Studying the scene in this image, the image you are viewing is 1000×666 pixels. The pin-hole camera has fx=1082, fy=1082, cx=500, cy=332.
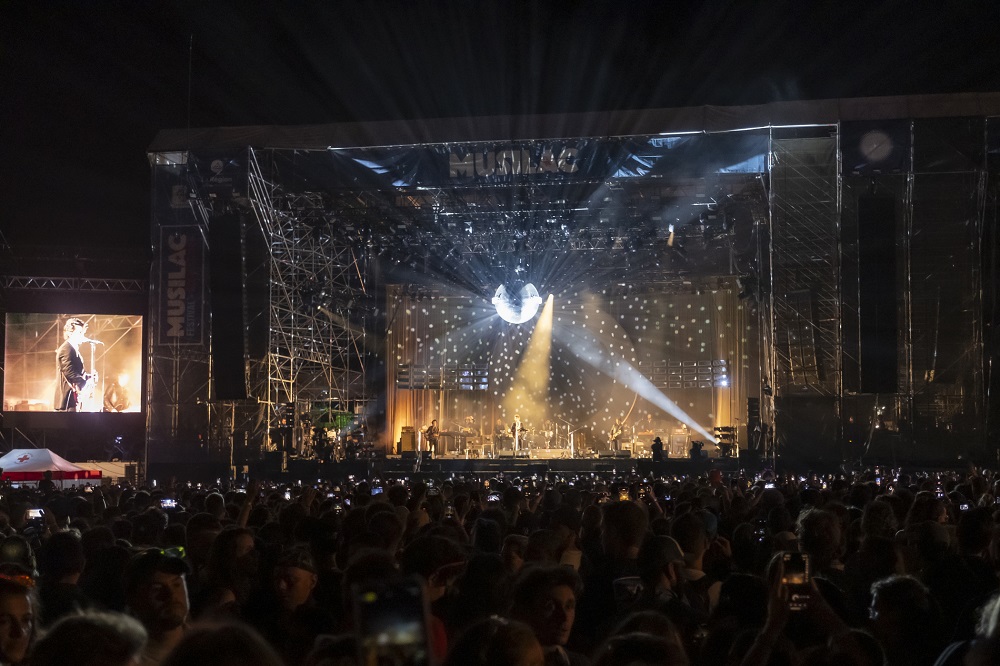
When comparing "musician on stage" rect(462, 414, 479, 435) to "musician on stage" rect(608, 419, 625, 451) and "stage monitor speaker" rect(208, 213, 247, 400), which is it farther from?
"stage monitor speaker" rect(208, 213, 247, 400)

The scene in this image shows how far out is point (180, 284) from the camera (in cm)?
2500

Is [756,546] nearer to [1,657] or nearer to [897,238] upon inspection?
[1,657]

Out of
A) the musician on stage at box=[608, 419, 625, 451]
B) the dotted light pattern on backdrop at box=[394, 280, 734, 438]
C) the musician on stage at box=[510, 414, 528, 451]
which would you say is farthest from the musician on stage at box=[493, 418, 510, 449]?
the musician on stage at box=[608, 419, 625, 451]

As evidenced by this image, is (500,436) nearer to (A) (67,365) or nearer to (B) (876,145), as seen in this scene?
(A) (67,365)

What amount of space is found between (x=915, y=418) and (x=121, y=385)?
22.2 metres

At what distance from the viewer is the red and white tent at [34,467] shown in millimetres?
20266

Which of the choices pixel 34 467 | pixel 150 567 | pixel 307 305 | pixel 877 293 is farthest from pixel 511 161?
pixel 150 567

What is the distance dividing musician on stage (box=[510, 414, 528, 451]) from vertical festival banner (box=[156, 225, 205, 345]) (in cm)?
1022

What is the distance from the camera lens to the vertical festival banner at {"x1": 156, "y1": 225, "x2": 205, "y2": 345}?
81.6 feet

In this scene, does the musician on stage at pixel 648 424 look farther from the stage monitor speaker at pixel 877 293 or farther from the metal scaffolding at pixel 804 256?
the stage monitor speaker at pixel 877 293

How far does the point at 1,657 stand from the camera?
10.4 feet

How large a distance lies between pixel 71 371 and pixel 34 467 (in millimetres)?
12409

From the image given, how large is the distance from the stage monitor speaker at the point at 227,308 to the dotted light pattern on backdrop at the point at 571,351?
10.2m

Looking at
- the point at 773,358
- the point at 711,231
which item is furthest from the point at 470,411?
the point at 773,358
